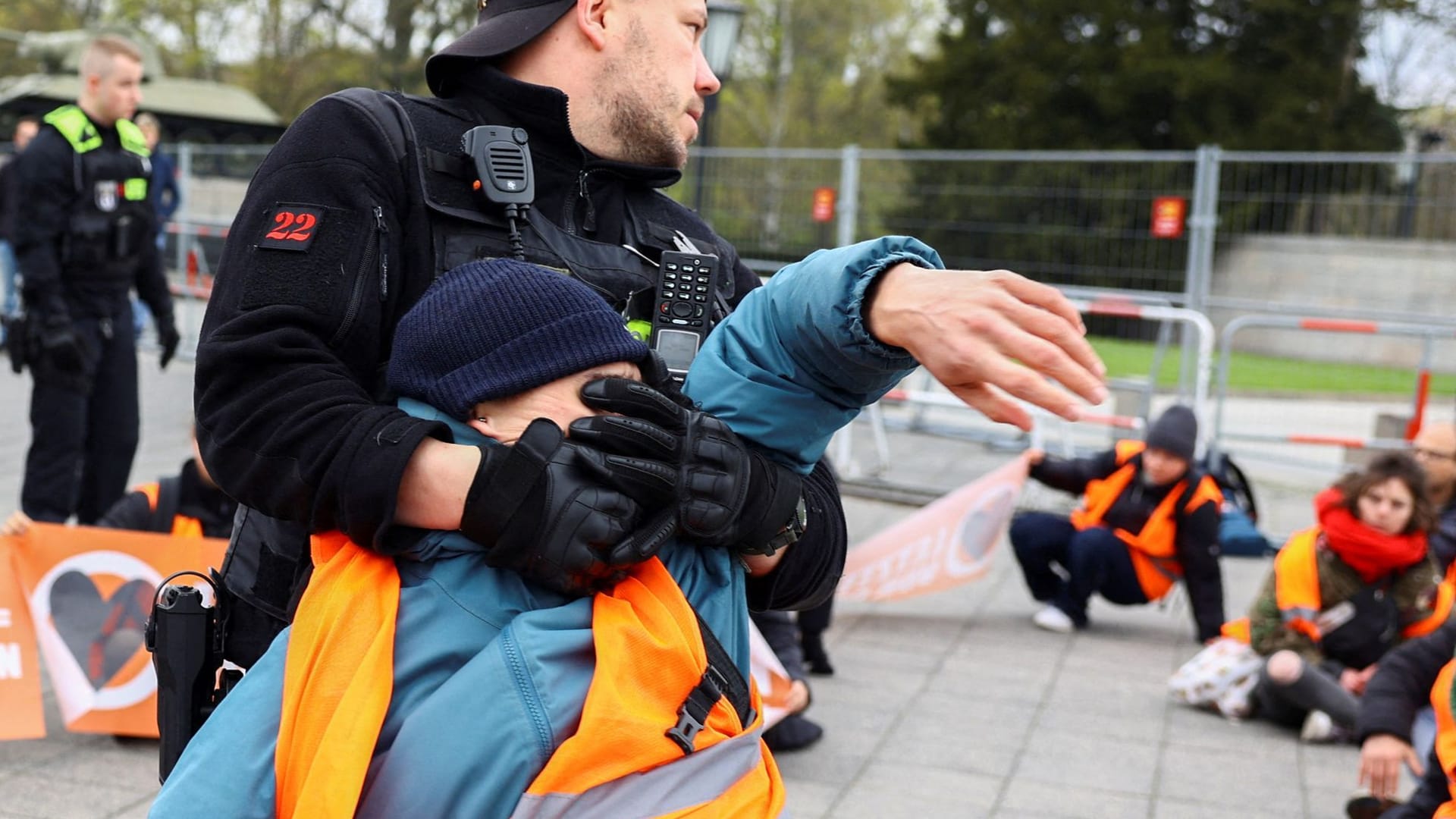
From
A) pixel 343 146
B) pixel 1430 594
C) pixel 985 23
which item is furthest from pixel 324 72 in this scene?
pixel 343 146

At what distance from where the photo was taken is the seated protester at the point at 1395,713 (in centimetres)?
390

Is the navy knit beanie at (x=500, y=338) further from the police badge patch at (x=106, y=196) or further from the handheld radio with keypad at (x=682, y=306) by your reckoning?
the police badge patch at (x=106, y=196)

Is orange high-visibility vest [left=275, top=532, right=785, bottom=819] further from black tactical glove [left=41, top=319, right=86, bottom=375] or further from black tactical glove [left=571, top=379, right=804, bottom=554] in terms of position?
black tactical glove [left=41, top=319, right=86, bottom=375]

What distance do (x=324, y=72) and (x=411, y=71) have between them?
5.84m

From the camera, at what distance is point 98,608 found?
4398 mm

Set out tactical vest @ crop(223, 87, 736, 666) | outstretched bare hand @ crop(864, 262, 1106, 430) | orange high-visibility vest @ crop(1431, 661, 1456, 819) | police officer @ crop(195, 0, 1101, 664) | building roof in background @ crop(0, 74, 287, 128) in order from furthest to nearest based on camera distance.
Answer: building roof in background @ crop(0, 74, 287, 128) → orange high-visibility vest @ crop(1431, 661, 1456, 819) → tactical vest @ crop(223, 87, 736, 666) → police officer @ crop(195, 0, 1101, 664) → outstretched bare hand @ crop(864, 262, 1106, 430)

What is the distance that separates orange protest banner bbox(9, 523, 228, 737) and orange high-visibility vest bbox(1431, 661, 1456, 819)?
3215 mm

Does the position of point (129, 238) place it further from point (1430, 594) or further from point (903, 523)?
point (1430, 594)

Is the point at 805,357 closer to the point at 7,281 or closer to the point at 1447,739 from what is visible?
the point at 1447,739

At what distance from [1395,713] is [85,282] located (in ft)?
15.9

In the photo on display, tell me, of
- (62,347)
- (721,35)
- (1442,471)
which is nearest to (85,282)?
(62,347)

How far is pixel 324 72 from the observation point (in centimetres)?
3250

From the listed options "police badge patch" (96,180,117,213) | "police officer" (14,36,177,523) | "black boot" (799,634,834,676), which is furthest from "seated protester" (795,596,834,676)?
"police badge patch" (96,180,117,213)

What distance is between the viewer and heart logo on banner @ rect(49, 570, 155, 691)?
14.2 feet
